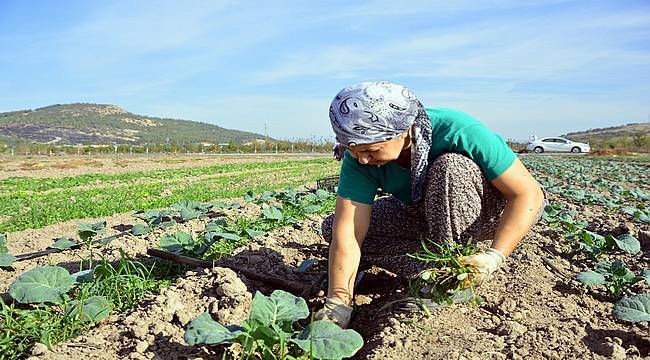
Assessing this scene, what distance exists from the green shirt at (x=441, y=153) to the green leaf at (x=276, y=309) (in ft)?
2.28

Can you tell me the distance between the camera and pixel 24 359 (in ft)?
7.06

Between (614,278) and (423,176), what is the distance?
3.64 ft

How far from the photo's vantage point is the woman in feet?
7.66

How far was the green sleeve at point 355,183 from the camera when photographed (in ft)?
8.68

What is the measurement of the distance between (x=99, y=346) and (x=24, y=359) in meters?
0.29

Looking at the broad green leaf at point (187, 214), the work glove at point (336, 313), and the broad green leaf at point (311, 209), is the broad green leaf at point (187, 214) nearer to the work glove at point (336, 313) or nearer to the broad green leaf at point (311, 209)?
the broad green leaf at point (311, 209)

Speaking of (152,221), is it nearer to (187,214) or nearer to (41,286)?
(187,214)

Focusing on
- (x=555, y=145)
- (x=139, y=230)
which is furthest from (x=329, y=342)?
(x=555, y=145)

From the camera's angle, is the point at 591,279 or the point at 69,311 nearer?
the point at 69,311

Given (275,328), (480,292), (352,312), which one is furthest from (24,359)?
(480,292)

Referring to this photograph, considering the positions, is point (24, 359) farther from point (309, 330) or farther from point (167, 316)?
point (309, 330)

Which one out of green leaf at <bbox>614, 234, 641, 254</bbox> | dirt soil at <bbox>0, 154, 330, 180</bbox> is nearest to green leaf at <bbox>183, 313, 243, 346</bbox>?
green leaf at <bbox>614, 234, 641, 254</bbox>

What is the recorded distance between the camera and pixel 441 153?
2602 mm

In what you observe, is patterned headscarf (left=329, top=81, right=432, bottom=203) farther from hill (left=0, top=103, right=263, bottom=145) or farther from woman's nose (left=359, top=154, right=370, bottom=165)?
hill (left=0, top=103, right=263, bottom=145)
